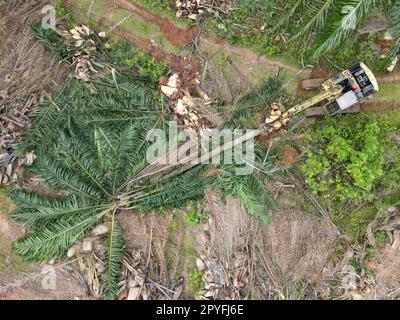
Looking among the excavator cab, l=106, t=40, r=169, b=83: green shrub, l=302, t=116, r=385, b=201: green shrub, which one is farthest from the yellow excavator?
l=106, t=40, r=169, b=83: green shrub

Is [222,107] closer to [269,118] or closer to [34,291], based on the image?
[269,118]

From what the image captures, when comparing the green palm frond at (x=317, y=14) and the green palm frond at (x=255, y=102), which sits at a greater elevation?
the green palm frond at (x=317, y=14)

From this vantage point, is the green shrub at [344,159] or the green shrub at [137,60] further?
the green shrub at [137,60]

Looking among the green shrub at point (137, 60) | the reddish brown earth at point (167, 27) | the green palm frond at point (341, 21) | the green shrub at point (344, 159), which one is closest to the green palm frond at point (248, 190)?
the green shrub at point (344, 159)

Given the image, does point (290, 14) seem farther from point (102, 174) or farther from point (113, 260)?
point (113, 260)

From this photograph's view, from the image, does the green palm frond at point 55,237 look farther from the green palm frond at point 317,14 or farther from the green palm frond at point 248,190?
the green palm frond at point 317,14

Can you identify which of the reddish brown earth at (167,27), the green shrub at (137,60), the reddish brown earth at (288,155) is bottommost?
the reddish brown earth at (288,155)

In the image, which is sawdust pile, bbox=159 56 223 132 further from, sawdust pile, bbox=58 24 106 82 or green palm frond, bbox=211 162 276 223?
sawdust pile, bbox=58 24 106 82

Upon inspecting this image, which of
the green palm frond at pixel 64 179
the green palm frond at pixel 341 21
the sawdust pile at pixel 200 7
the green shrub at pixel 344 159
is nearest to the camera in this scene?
the green palm frond at pixel 341 21
